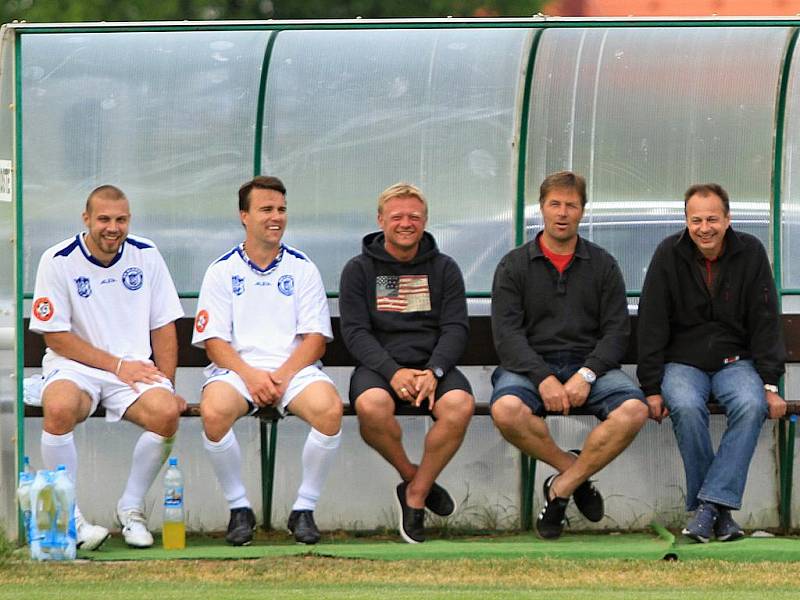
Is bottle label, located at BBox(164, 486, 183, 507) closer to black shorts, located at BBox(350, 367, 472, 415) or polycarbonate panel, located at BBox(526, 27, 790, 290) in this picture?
black shorts, located at BBox(350, 367, 472, 415)

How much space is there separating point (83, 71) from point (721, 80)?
10.5 feet

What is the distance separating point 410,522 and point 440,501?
261mm

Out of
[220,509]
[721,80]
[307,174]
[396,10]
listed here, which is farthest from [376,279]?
[396,10]

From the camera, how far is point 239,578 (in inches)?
269

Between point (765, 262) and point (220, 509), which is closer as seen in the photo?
point (765, 262)

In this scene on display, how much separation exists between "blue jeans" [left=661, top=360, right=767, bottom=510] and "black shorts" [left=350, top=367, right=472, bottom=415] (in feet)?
3.08

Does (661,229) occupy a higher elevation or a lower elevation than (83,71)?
lower

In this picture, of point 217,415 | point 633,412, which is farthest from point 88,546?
point 633,412

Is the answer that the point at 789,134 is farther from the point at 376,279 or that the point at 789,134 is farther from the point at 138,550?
the point at 138,550

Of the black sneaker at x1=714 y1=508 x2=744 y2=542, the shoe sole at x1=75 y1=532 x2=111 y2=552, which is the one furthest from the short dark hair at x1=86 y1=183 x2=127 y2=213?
the black sneaker at x1=714 y1=508 x2=744 y2=542

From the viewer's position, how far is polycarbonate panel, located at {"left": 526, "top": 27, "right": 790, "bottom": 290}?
8.46 metres

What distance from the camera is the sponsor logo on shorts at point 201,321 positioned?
7.83 metres

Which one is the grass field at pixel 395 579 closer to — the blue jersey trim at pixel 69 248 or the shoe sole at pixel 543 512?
the shoe sole at pixel 543 512

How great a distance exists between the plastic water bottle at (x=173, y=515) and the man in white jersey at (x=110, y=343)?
0.08m
